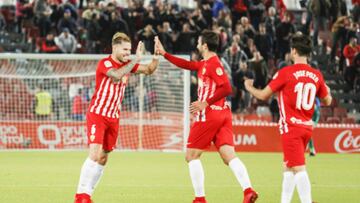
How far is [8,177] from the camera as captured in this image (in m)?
16.1

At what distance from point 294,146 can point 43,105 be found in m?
15.4

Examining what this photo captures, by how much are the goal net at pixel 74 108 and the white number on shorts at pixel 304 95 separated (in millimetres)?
13582

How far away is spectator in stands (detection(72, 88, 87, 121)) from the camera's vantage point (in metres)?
24.3

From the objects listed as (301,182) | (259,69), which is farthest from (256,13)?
(301,182)

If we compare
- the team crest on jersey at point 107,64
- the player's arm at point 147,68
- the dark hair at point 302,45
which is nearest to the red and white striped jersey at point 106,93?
the team crest on jersey at point 107,64

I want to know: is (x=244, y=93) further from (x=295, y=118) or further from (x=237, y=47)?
(x=295, y=118)

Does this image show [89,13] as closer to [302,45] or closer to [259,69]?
[259,69]

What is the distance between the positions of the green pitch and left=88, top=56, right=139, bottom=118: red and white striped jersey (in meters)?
1.56

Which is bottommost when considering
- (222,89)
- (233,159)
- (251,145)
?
(251,145)

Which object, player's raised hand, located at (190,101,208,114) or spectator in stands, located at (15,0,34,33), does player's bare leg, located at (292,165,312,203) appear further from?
spectator in stands, located at (15,0,34,33)

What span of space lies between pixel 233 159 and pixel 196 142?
0.53 meters

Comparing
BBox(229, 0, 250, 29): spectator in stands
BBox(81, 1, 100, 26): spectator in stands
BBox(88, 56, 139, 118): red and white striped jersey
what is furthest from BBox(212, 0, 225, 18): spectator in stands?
BBox(88, 56, 139, 118): red and white striped jersey

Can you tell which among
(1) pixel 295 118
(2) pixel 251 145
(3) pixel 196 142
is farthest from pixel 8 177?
(2) pixel 251 145

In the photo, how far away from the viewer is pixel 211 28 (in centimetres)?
2959
